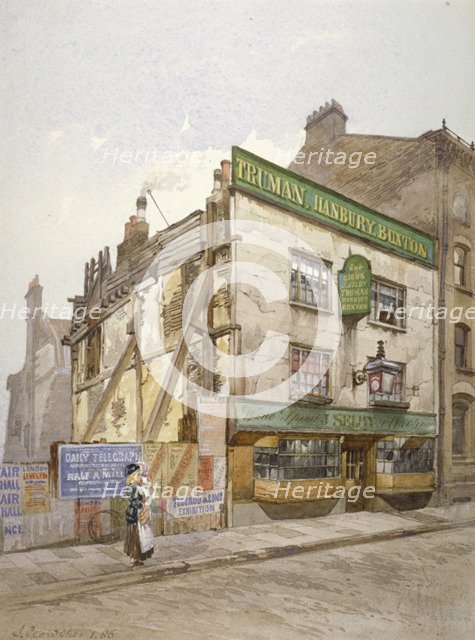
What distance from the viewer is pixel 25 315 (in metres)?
5.88

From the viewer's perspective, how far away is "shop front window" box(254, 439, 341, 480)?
8.88 meters

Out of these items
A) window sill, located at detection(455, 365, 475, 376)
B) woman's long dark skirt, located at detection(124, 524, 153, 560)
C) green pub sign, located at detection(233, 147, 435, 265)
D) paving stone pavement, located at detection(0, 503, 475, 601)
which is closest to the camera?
paving stone pavement, located at detection(0, 503, 475, 601)

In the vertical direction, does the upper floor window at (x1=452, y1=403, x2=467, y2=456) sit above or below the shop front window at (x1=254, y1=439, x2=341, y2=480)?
above

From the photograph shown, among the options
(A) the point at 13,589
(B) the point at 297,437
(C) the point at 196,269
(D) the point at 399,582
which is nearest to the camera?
(A) the point at 13,589

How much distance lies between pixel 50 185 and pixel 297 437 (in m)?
5.32

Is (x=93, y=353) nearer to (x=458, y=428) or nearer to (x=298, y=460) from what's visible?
(x=298, y=460)

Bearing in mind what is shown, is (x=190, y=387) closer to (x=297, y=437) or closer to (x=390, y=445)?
(x=297, y=437)

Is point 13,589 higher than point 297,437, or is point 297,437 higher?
point 297,437

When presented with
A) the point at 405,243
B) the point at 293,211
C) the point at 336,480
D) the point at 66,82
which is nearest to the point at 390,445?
the point at 336,480

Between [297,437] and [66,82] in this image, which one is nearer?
[66,82]

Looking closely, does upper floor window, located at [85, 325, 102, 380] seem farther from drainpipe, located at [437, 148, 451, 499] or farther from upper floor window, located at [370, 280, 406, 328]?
drainpipe, located at [437, 148, 451, 499]

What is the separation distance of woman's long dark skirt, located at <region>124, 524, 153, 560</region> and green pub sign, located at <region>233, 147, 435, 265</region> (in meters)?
4.19

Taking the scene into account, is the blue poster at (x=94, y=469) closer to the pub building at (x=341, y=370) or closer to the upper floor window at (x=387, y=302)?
the pub building at (x=341, y=370)
